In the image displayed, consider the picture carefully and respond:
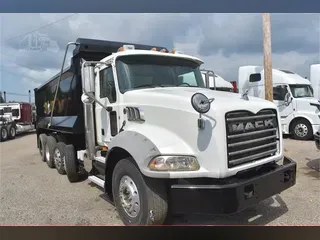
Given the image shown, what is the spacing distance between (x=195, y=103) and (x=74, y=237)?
7.22ft

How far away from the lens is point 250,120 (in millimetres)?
3559

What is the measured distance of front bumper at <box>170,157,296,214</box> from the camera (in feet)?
10.3

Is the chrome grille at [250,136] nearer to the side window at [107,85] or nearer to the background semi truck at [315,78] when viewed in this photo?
the side window at [107,85]

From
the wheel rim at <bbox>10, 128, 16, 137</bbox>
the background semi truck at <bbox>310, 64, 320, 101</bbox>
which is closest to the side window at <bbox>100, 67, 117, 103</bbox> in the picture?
the background semi truck at <bbox>310, 64, 320, 101</bbox>

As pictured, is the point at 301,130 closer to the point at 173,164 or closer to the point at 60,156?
the point at 60,156

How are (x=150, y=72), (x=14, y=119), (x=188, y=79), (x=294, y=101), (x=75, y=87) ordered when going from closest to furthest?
1. (x=150, y=72)
2. (x=188, y=79)
3. (x=75, y=87)
4. (x=294, y=101)
5. (x=14, y=119)

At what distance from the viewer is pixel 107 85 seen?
15.4 feet

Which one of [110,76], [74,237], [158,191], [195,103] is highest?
[110,76]

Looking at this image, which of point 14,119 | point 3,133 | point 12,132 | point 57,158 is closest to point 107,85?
point 57,158

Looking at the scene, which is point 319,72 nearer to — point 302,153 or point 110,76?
point 302,153

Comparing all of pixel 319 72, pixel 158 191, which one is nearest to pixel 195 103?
pixel 158 191

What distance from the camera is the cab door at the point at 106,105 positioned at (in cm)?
455

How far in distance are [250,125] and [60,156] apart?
4363mm

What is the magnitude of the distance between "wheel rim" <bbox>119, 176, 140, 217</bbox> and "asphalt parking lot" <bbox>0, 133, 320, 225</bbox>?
421mm
